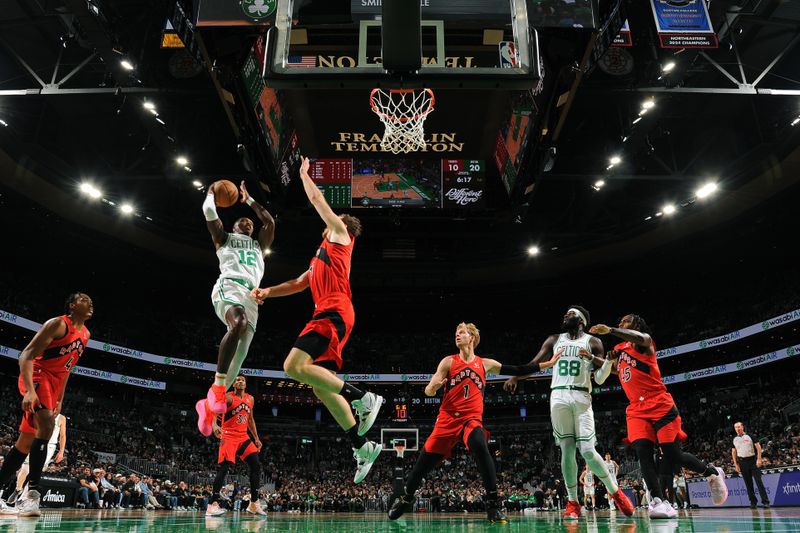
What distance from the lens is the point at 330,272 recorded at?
18.6 feet

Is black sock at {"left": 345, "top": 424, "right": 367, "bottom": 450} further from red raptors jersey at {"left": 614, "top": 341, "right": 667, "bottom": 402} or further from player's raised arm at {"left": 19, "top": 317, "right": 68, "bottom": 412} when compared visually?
red raptors jersey at {"left": 614, "top": 341, "right": 667, "bottom": 402}

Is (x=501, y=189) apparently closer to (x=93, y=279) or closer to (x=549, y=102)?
(x=549, y=102)

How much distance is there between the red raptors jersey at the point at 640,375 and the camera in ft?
22.8

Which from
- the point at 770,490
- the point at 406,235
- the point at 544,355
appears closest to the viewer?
the point at 544,355

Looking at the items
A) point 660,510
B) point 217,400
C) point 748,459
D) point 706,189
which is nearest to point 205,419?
point 217,400

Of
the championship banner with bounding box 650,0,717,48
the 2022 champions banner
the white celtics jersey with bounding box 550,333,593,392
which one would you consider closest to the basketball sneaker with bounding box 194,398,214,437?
the white celtics jersey with bounding box 550,333,593,392

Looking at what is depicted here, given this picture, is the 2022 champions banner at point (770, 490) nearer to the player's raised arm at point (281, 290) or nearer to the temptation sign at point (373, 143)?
the temptation sign at point (373, 143)

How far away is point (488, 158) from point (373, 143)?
264 centimetres

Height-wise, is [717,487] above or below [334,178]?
below

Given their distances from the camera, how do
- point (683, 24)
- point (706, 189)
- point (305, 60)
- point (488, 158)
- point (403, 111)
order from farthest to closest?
1. point (706, 189)
2. point (488, 158)
3. point (403, 111)
4. point (683, 24)
5. point (305, 60)

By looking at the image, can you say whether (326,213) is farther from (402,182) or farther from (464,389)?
(402,182)

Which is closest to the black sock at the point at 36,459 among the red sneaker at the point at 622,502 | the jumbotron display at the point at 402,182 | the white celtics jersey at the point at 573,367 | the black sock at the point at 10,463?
the black sock at the point at 10,463

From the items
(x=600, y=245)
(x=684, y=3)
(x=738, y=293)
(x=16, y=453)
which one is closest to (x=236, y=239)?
(x=16, y=453)

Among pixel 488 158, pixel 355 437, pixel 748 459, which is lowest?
pixel 355 437
